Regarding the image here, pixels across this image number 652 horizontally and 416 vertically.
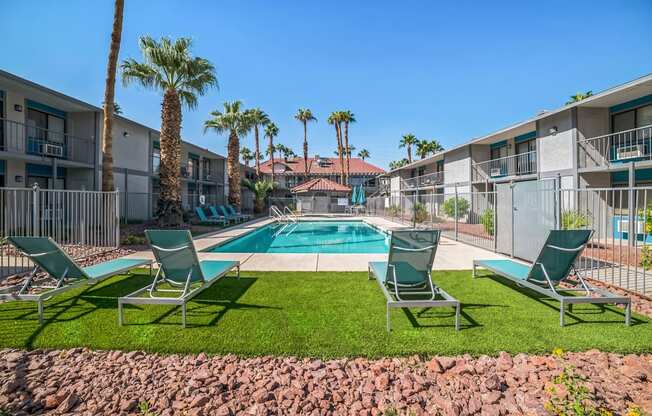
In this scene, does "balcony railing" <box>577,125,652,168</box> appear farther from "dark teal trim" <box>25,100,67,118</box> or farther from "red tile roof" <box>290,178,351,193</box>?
"dark teal trim" <box>25,100,67,118</box>

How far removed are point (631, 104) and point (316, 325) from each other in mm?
17284

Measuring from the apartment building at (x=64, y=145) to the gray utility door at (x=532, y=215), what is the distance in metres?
13.3

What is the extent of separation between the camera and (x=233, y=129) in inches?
971

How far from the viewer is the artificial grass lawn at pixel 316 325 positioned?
10.7ft

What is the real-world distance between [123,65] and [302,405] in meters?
17.0

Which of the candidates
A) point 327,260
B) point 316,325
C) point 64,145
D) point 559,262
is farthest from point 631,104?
point 64,145

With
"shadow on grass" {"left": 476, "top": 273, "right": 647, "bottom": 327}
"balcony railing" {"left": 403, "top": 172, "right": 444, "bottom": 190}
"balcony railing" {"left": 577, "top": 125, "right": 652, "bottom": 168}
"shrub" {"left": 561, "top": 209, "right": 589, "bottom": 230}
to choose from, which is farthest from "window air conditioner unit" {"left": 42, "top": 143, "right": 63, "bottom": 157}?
"balcony railing" {"left": 403, "top": 172, "right": 444, "bottom": 190}

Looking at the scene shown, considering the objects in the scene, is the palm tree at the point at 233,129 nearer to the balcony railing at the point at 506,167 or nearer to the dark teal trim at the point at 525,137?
the balcony railing at the point at 506,167

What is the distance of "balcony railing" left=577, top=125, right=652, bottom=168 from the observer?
41.0 ft

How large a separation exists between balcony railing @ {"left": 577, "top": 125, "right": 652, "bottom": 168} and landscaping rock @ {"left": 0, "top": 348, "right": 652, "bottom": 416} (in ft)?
45.7

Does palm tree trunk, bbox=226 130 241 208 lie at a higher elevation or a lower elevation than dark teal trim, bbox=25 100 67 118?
lower

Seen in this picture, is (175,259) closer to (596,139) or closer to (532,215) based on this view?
(532,215)

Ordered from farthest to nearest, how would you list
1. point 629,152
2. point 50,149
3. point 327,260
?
point 50,149, point 629,152, point 327,260

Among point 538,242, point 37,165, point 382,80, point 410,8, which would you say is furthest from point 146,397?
point 382,80
